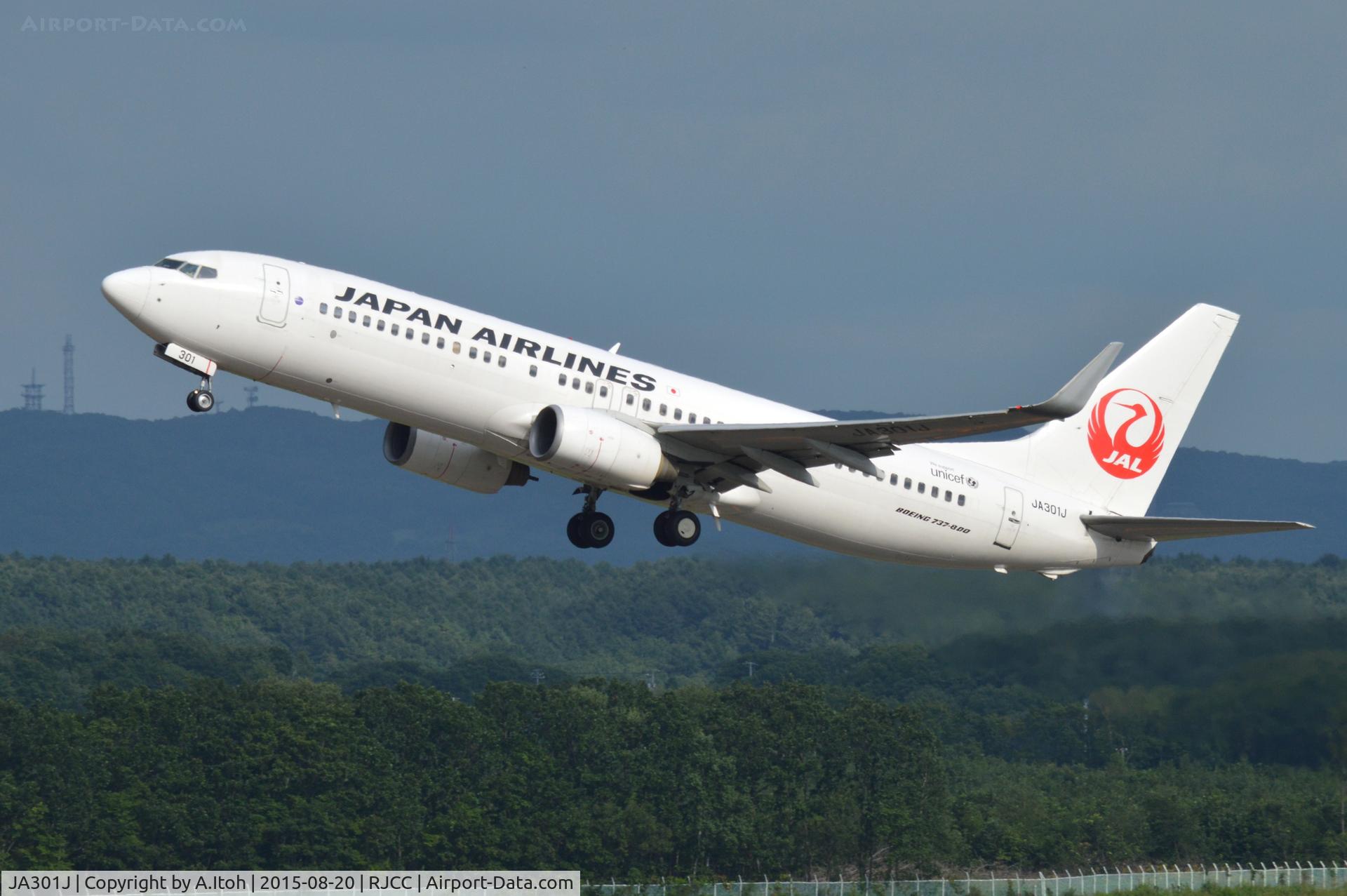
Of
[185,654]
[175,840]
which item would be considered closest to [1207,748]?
[175,840]

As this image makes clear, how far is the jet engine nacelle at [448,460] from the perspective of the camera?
4700 centimetres

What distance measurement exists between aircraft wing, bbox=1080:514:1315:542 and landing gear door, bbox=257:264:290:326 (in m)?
20.2

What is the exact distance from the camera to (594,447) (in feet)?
140

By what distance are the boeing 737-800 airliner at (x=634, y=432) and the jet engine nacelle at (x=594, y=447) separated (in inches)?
1.7

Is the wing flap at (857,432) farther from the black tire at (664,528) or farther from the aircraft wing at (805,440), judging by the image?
the black tire at (664,528)

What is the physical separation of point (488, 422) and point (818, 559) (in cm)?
1923

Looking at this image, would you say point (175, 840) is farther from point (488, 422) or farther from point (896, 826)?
point (488, 422)

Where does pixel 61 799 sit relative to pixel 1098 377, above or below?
below

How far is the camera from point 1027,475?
168 feet

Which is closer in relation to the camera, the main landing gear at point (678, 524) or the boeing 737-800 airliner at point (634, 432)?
the boeing 737-800 airliner at point (634, 432)

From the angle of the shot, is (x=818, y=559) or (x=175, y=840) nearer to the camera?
(x=818, y=559)

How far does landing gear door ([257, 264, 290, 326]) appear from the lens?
137 ft

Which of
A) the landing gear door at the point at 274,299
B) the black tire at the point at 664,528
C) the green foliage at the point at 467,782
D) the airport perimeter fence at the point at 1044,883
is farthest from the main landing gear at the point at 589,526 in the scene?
the green foliage at the point at 467,782
